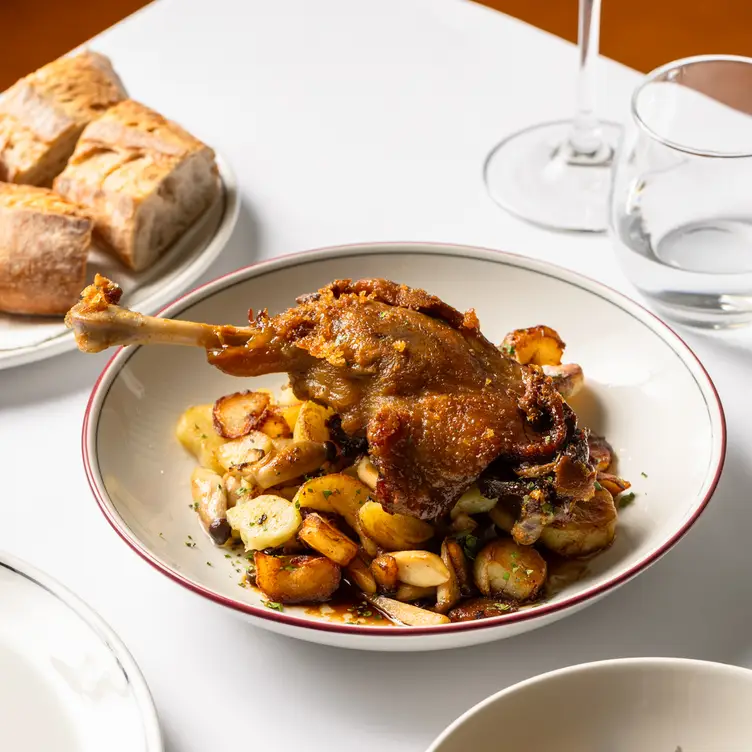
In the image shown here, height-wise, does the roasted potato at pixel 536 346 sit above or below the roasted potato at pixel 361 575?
above

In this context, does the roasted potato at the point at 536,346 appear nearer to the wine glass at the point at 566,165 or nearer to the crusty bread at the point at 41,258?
the wine glass at the point at 566,165

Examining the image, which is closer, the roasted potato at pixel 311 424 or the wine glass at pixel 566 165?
Result: the roasted potato at pixel 311 424

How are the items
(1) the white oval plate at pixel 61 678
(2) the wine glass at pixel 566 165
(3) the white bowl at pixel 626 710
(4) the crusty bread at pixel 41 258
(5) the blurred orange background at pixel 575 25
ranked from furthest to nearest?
(5) the blurred orange background at pixel 575 25, (2) the wine glass at pixel 566 165, (4) the crusty bread at pixel 41 258, (1) the white oval plate at pixel 61 678, (3) the white bowl at pixel 626 710

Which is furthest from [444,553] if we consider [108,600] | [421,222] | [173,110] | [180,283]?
[173,110]

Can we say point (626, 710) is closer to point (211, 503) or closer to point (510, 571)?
point (510, 571)

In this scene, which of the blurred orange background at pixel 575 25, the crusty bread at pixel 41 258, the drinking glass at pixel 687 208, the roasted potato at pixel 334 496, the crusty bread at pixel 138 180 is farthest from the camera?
the blurred orange background at pixel 575 25

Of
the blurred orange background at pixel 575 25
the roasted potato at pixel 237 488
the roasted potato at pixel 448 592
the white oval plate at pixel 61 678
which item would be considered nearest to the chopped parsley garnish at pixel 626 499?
the roasted potato at pixel 448 592

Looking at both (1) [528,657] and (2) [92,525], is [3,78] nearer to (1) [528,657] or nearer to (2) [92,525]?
(2) [92,525]

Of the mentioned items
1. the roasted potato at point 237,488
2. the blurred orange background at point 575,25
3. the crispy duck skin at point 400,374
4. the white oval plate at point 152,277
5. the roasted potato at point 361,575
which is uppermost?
the crispy duck skin at point 400,374
